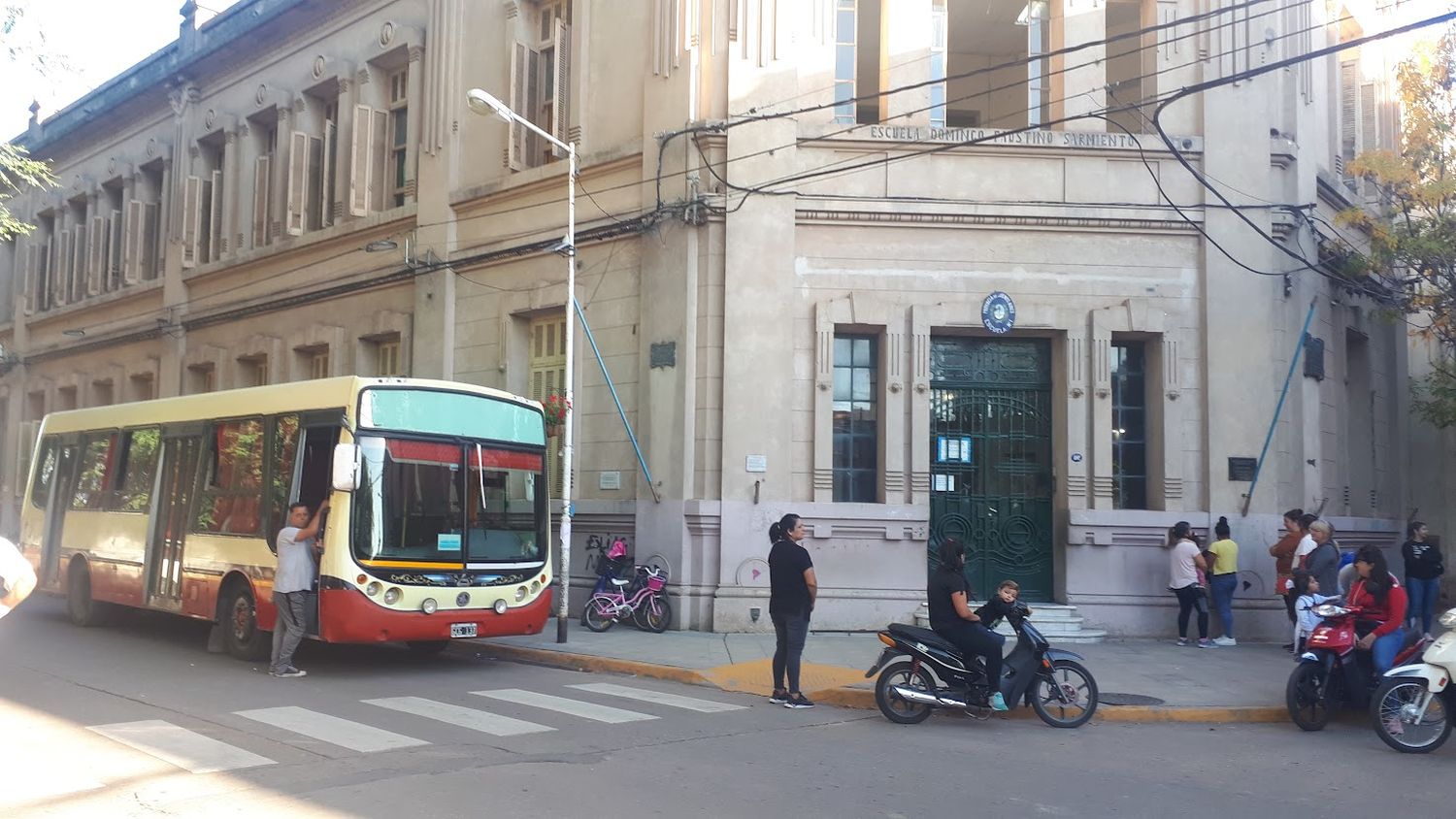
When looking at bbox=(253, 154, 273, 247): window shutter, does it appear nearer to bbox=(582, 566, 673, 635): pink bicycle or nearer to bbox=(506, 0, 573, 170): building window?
bbox=(506, 0, 573, 170): building window

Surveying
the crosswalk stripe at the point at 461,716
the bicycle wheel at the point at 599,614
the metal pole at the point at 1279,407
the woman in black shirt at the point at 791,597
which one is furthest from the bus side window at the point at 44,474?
the metal pole at the point at 1279,407

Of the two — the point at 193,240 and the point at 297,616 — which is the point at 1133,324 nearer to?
the point at 297,616

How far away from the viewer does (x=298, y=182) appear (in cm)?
2359

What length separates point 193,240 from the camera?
89.0 feet

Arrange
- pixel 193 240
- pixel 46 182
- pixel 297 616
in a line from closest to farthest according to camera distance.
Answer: pixel 297 616
pixel 193 240
pixel 46 182

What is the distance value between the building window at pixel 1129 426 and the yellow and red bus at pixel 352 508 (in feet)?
26.5

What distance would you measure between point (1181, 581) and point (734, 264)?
7.16 meters

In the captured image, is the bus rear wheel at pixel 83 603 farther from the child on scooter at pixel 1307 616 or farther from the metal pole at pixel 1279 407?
the metal pole at pixel 1279 407

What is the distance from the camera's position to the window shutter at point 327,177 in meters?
23.7

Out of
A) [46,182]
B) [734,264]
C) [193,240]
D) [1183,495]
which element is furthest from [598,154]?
[46,182]

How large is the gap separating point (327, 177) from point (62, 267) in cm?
1443

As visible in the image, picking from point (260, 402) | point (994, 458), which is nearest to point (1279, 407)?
point (994, 458)

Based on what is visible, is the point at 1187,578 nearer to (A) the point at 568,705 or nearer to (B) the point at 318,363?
(A) the point at 568,705

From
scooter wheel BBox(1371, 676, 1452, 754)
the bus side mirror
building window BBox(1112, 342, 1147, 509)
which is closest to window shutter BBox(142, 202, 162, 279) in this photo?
the bus side mirror
